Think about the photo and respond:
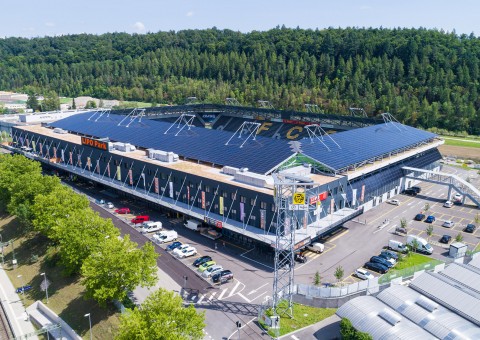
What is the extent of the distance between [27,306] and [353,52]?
181m

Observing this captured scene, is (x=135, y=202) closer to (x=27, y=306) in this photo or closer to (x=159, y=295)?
(x=27, y=306)

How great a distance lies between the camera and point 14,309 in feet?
167

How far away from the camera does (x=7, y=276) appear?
58.9 m

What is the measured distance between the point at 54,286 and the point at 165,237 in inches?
643

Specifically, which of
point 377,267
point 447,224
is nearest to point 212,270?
point 377,267

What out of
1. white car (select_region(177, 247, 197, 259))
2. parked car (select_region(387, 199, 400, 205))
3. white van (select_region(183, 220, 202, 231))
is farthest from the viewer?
parked car (select_region(387, 199, 400, 205))

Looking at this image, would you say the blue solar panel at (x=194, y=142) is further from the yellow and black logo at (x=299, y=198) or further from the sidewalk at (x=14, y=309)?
the sidewalk at (x=14, y=309)

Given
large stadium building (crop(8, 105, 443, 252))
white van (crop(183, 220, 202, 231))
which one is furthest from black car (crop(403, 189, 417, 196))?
white van (crop(183, 220, 202, 231))

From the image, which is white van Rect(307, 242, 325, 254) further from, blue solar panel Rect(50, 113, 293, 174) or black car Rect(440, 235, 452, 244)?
black car Rect(440, 235, 452, 244)

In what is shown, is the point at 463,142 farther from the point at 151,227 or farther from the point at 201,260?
the point at 201,260

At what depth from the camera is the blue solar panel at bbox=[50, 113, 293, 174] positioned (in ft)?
231

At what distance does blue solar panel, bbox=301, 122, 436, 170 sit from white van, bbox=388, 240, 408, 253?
49.9 ft

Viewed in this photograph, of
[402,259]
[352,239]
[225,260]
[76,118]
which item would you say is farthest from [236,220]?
[76,118]

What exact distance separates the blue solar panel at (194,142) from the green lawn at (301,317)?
2628 centimetres
